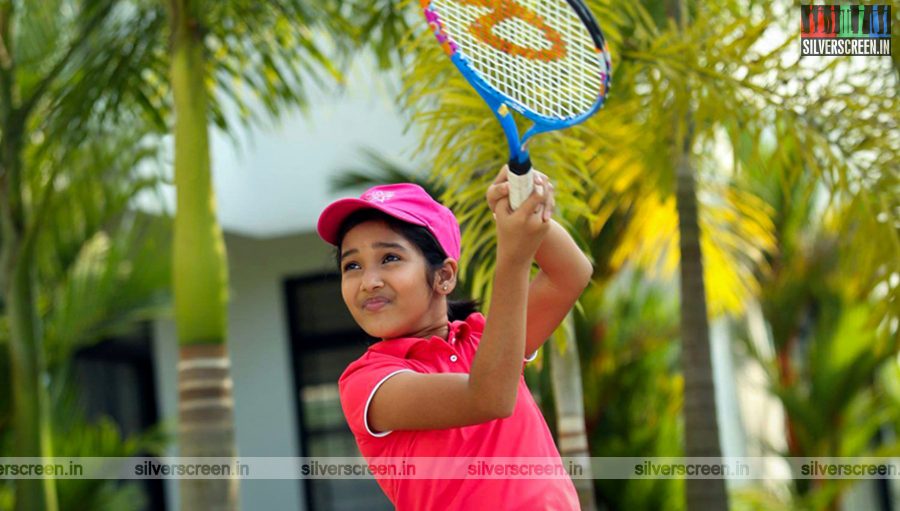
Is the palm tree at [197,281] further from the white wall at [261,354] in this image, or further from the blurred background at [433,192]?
the white wall at [261,354]

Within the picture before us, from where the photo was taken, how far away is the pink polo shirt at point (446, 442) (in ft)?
6.25

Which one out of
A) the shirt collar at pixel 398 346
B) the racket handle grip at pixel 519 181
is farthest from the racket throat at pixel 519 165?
the shirt collar at pixel 398 346

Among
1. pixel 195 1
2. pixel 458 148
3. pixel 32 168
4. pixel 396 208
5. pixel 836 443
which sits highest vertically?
pixel 195 1

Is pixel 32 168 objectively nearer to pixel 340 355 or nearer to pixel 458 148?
pixel 458 148

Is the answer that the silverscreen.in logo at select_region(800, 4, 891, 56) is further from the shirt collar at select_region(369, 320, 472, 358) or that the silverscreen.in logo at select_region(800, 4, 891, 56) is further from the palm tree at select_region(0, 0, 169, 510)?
the palm tree at select_region(0, 0, 169, 510)

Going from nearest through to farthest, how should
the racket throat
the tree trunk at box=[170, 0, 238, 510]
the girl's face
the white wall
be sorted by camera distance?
the racket throat → the girl's face → the tree trunk at box=[170, 0, 238, 510] → the white wall

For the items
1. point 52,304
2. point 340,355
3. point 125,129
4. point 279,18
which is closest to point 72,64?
point 125,129

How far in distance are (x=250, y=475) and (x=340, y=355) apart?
4.04 feet

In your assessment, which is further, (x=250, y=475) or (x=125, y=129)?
(x=250, y=475)

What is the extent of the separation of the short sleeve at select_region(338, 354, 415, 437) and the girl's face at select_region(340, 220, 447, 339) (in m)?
0.06

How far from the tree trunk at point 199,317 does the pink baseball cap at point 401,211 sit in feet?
6.22

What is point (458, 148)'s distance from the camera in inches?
135

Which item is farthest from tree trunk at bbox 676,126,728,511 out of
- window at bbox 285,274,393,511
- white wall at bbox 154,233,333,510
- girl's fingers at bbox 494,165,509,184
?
white wall at bbox 154,233,333,510

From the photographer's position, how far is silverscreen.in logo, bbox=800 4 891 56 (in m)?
3.59
